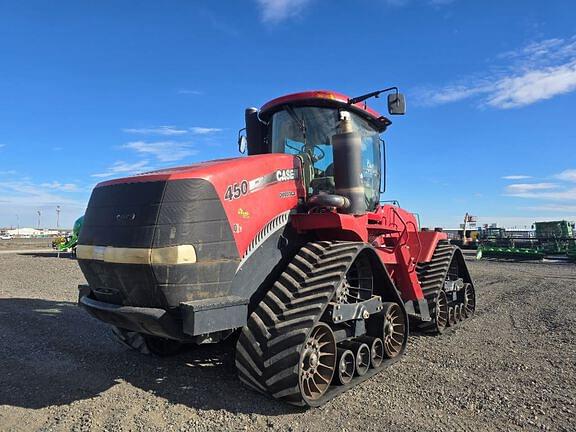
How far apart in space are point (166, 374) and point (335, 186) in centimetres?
280

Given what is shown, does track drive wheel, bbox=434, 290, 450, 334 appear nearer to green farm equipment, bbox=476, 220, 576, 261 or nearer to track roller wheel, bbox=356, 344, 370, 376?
track roller wheel, bbox=356, 344, 370, 376

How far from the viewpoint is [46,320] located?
787 cm

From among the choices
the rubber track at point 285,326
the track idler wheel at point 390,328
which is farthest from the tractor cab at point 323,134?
the track idler wheel at point 390,328

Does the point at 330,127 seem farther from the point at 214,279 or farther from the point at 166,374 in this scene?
the point at 166,374

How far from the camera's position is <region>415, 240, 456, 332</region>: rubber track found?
7.37 meters

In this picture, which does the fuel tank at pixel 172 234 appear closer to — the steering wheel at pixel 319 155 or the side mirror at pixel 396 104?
the steering wheel at pixel 319 155

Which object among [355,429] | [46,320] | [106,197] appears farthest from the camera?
[46,320]

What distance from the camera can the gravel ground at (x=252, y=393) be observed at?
13.1 ft

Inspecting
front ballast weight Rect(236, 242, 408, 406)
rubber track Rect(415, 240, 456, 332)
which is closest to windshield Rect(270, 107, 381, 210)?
front ballast weight Rect(236, 242, 408, 406)

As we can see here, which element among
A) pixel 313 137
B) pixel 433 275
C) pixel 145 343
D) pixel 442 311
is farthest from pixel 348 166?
pixel 442 311

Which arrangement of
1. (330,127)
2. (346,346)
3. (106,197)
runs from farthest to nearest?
(330,127), (346,346), (106,197)

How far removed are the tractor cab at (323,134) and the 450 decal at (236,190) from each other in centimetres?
103

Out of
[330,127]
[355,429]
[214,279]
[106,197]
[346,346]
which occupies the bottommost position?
[355,429]

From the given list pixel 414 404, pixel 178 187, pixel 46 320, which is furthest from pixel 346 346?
pixel 46 320
